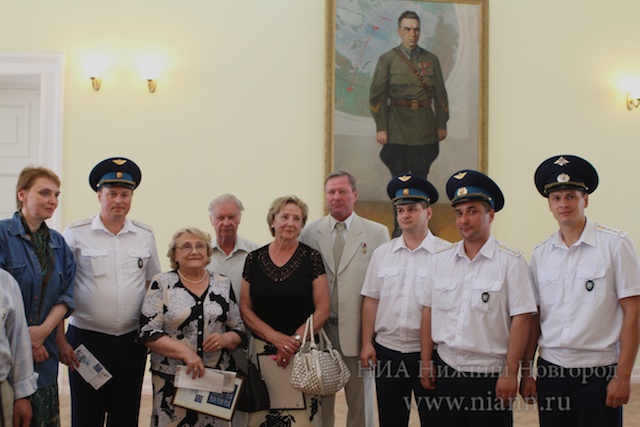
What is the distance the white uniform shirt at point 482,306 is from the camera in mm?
2910

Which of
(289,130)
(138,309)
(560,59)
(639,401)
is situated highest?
(560,59)

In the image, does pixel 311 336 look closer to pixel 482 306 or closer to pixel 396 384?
pixel 396 384

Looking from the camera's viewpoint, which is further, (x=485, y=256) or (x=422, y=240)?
(x=422, y=240)

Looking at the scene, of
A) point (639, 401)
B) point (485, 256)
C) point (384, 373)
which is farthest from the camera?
point (639, 401)

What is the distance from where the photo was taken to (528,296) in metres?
2.91

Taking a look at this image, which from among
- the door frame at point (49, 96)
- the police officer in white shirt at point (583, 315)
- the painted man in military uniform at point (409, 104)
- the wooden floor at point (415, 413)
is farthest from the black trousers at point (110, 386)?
the painted man in military uniform at point (409, 104)

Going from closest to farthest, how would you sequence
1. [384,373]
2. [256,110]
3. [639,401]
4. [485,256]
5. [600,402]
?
[600,402], [485,256], [384,373], [639,401], [256,110]

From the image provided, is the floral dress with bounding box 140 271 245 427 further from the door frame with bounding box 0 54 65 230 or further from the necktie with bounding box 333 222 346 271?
the door frame with bounding box 0 54 65 230

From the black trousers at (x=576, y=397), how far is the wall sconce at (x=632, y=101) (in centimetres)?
443

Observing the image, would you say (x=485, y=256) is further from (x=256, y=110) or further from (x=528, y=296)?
(x=256, y=110)

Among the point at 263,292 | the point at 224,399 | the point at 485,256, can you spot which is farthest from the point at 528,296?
the point at 224,399

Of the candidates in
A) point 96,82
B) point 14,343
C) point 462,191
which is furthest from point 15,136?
point 462,191

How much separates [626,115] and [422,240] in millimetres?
4072

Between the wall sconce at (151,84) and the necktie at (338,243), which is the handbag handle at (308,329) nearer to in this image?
the necktie at (338,243)
